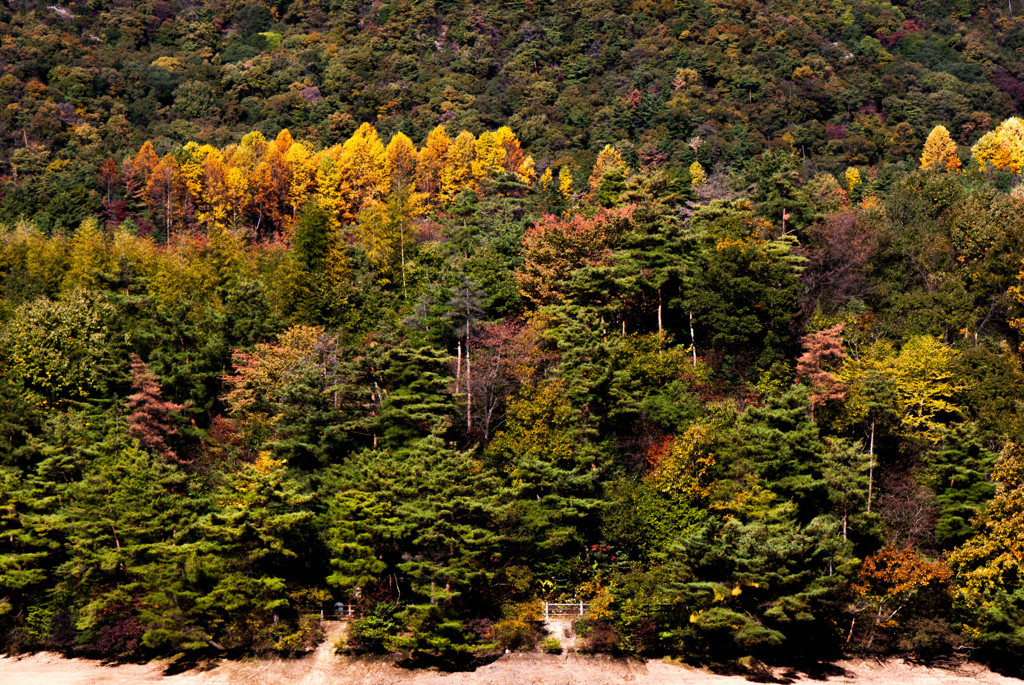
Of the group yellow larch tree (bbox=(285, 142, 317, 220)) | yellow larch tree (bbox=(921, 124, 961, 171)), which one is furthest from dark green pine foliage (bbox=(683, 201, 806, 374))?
yellow larch tree (bbox=(921, 124, 961, 171))

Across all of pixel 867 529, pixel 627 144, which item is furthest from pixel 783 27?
pixel 867 529

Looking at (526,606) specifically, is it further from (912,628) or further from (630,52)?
(630,52)

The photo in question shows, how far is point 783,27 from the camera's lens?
135m

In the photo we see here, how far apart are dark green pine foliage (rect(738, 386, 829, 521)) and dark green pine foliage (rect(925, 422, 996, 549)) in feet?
17.9

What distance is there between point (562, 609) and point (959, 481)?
19.7m

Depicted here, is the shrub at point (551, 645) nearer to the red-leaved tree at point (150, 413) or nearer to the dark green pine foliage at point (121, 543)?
the dark green pine foliage at point (121, 543)

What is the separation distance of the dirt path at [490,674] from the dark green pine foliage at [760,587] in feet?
5.24

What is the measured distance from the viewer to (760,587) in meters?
41.4

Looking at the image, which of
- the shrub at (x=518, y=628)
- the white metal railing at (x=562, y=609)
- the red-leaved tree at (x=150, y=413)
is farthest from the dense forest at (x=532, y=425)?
the white metal railing at (x=562, y=609)

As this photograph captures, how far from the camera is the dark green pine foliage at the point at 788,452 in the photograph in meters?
43.7

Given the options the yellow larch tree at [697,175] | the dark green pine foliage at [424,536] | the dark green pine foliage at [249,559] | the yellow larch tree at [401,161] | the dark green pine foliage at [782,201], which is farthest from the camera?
the yellow larch tree at [401,161]

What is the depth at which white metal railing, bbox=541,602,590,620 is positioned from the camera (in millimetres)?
44938

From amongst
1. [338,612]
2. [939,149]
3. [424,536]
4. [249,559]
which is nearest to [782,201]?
[424,536]

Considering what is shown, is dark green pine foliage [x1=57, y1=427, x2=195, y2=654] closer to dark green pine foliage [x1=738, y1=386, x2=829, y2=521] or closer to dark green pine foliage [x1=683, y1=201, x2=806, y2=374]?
dark green pine foliage [x1=738, y1=386, x2=829, y2=521]
